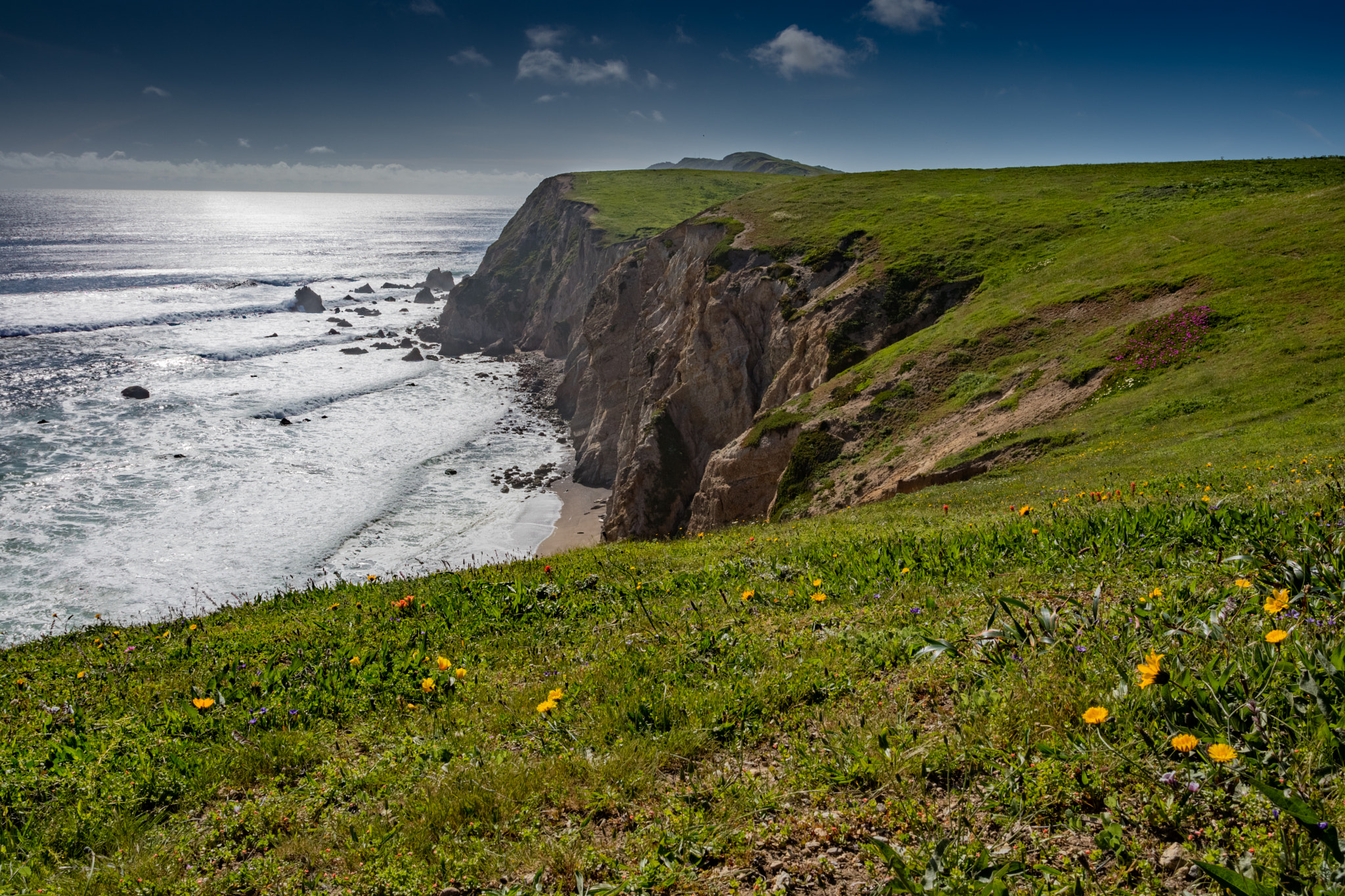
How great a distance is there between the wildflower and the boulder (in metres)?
94.9

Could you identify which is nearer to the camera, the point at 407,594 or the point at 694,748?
the point at 694,748

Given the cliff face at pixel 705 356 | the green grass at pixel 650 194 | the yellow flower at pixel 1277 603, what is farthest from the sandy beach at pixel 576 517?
the green grass at pixel 650 194

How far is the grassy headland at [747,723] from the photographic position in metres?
3.14

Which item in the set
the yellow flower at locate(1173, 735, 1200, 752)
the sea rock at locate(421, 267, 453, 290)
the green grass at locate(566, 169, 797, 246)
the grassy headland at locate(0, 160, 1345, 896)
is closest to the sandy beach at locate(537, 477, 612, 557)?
the grassy headland at locate(0, 160, 1345, 896)

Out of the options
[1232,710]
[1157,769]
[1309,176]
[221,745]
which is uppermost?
[1309,176]

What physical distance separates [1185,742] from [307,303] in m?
134

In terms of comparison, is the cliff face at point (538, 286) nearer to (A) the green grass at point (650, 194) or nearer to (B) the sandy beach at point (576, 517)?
(A) the green grass at point (650, 194)

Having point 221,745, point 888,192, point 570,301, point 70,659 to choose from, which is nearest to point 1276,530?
point 221,745

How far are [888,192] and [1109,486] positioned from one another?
5031 cm

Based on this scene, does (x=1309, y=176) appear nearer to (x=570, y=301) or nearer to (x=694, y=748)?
(x=694, y=748)

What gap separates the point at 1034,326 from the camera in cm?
2973

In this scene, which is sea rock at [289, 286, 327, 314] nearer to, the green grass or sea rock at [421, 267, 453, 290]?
sea rock at [421, 267, 453, 290]

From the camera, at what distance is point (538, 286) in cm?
10131

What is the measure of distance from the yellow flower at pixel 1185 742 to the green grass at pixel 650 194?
76775mm
